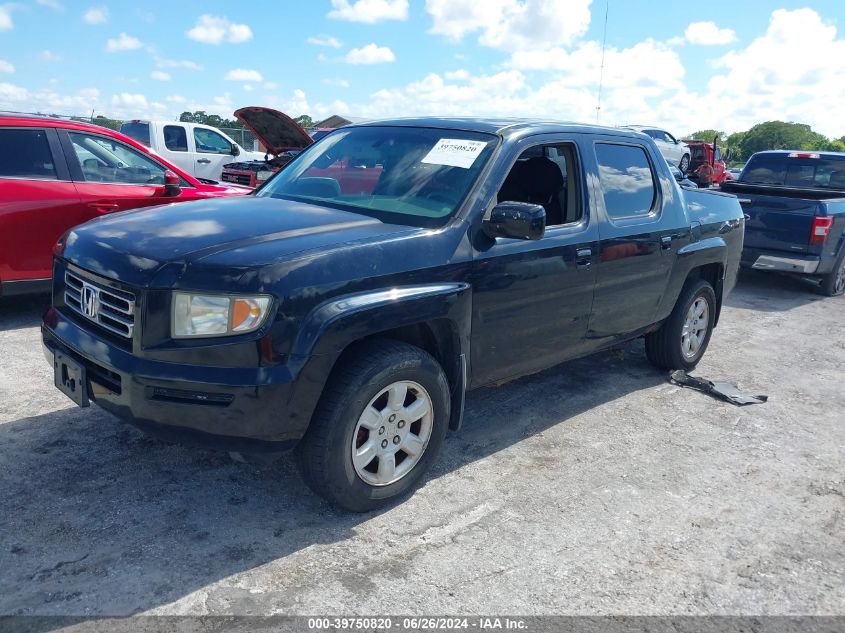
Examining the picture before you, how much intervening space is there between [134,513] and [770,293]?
8.71 metres

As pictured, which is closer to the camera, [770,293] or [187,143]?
[770,293]

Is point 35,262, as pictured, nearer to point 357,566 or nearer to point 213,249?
point 213,249

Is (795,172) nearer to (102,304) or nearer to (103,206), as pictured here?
(103,206)

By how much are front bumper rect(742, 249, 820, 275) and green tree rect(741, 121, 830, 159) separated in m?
93.1

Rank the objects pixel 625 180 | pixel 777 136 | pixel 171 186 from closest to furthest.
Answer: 1. pixel 625 180
2. pixel 171 186
3. pixel 777 136

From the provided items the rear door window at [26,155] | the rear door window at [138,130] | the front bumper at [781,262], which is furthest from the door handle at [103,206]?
the rear door window at [138,130]

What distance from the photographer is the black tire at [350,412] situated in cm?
311

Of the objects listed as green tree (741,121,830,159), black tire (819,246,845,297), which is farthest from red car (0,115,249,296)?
green tree (741,121,830,159)

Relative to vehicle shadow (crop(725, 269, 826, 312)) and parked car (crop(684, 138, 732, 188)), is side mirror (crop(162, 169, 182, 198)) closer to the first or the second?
vehicle shadow (crop(725, 269, 826, 312))

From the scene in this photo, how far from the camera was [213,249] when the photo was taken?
10.0 ft

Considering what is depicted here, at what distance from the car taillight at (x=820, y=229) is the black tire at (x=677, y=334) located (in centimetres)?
360

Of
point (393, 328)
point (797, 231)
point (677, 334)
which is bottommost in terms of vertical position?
point (677, 334)

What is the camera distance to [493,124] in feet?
13.5

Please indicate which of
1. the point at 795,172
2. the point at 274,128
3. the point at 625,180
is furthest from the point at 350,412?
the point at 274,128
